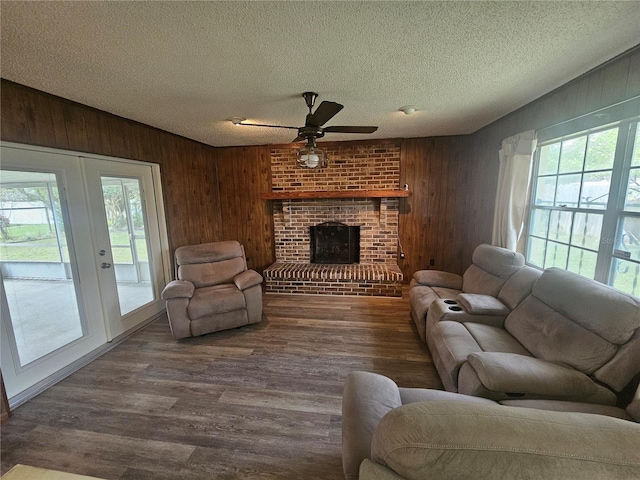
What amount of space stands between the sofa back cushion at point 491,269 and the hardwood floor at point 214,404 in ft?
2.79

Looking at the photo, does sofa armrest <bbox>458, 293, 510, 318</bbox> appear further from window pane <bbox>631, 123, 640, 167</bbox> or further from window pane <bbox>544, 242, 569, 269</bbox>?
window pane <bbox>631, 123, 640, 167</bbox>

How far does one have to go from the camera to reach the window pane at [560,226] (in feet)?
8.13

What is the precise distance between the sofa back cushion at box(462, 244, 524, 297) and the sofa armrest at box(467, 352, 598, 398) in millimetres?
1196

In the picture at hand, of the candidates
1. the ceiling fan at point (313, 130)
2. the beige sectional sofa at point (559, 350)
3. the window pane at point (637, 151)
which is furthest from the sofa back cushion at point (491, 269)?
the ceiling fan at point (313, 130)

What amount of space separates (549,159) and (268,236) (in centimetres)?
405

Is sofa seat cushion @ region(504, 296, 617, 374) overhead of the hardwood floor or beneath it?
overhead

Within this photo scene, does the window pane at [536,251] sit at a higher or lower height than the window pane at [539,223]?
lower

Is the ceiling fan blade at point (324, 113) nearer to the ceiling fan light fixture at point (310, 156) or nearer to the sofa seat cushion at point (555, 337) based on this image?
the ceiling fan light fixture at point (310, 156)

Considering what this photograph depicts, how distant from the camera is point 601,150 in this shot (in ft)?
7.05

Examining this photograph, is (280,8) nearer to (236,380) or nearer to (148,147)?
(236,380)

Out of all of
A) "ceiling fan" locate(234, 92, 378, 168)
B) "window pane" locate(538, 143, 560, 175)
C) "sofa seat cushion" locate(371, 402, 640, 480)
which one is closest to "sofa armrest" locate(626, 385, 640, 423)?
"sofa seat cushion" locate(371, 402, 640, 480)

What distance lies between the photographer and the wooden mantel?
14.1ft

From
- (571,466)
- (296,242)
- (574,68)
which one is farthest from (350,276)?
(571,466)

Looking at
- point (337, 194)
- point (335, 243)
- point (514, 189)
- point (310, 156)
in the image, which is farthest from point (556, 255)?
point (335, 243)
